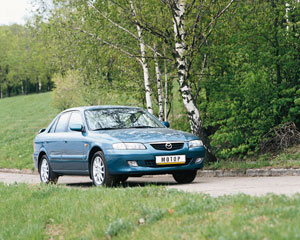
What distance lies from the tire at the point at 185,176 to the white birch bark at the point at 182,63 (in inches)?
134

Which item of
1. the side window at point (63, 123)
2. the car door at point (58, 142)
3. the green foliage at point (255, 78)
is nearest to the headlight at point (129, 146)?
the car door at point (58, 142)

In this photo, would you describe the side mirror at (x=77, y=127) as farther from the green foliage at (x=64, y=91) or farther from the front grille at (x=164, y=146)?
the green foliage at (x=64, y=91)

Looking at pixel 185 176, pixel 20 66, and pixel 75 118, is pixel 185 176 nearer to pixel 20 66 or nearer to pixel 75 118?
pixel 75 118

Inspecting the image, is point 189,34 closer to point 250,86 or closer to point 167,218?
point 250,86

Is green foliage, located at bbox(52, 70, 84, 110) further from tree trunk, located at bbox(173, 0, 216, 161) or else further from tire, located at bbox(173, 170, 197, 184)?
tire, located at bbox(173, 170, 197, 184)

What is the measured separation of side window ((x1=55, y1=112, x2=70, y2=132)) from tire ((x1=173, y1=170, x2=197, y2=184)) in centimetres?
278

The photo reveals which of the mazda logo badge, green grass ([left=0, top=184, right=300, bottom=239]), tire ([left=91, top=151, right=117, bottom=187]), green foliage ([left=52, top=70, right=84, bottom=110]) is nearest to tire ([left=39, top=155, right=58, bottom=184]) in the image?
tire ([left=91, top=151, right=117, bottom=187])

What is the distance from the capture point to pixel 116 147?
10.6m

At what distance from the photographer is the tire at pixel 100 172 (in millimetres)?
10801

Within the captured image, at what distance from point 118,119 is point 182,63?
3.74 m

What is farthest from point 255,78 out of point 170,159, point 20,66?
point 20,66

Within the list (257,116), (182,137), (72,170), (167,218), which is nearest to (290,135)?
(257,116)

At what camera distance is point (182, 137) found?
442 inches

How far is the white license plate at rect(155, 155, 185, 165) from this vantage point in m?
10.7
